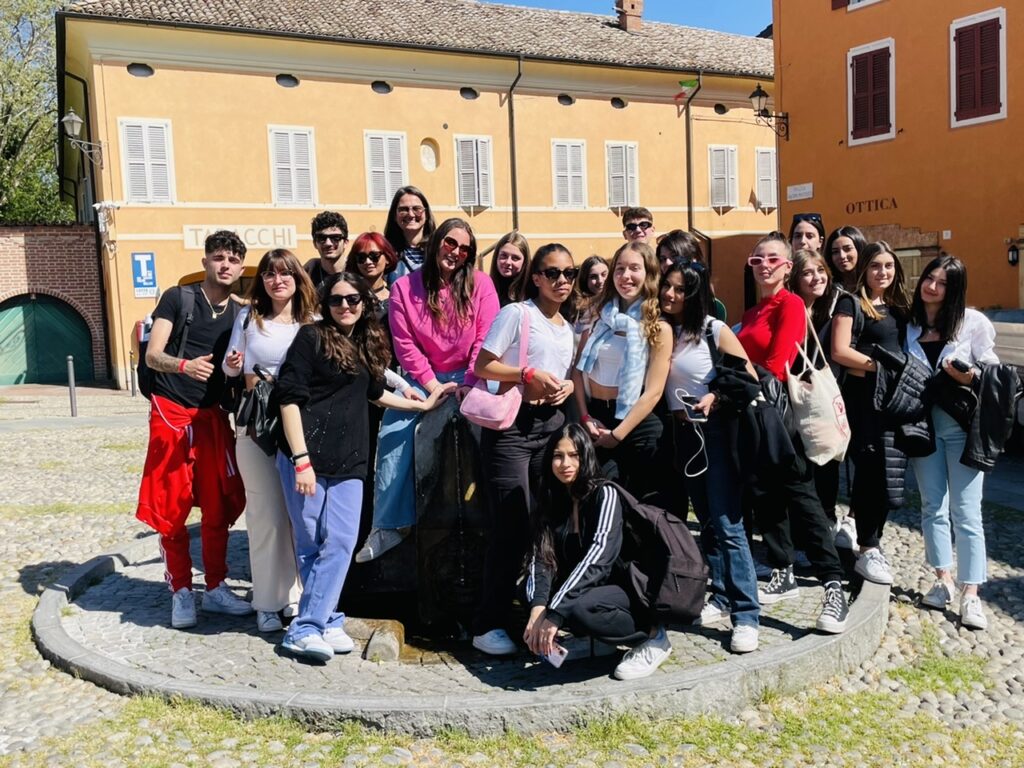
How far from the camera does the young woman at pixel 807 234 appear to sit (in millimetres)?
5699

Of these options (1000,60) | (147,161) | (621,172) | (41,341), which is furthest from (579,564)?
(621,172)

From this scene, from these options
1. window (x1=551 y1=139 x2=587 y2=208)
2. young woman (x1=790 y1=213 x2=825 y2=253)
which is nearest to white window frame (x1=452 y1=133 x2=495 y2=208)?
window (x1=551 y1=139 x2=587 y2=208)

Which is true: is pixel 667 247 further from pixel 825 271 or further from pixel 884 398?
pixel 884 398

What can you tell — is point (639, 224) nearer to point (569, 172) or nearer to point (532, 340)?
point (532, 340)

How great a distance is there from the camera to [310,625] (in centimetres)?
455

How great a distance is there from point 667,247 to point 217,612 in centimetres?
314

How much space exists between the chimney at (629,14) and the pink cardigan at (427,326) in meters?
27.5

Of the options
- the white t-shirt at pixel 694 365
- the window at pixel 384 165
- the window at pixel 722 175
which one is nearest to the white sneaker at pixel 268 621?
the white t-shirt at pixel 694 365

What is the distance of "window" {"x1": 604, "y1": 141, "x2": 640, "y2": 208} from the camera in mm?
27031

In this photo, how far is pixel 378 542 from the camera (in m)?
5.02

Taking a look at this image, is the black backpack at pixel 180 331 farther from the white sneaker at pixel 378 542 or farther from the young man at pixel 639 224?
the young man at pixel 639 224

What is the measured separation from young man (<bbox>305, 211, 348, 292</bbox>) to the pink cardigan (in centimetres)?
62

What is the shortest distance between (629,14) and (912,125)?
13.9 m

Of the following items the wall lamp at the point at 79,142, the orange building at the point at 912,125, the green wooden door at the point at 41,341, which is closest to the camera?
the orange building at the point at 912,125
